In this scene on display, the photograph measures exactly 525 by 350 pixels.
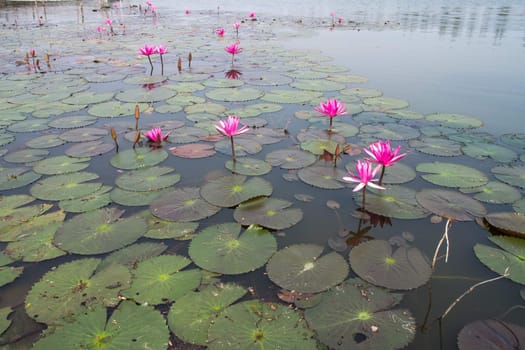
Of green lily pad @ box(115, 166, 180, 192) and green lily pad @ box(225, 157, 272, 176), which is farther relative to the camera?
green lily pad @ box(225, 157, 272, 176)

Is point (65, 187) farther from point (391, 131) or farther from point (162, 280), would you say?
point (391, 131)

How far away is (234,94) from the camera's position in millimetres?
5492

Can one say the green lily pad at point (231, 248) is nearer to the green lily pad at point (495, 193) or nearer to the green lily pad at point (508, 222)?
the green lily pad at point (508, 222)

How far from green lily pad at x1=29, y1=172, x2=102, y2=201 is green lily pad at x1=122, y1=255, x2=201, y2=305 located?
1.14 m

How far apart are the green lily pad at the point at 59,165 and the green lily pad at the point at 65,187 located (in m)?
0.10

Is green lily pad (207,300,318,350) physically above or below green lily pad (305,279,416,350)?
below

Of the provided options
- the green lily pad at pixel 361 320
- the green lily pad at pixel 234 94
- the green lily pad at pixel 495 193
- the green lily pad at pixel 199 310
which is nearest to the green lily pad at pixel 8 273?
the green lily pad at pixel 199 310

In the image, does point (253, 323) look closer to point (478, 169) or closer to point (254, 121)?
point (478, 169)

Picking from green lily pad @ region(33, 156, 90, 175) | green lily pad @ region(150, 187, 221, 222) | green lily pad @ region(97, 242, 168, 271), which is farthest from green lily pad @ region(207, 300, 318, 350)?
green lily pad @ region(33, 156, 90, 175)

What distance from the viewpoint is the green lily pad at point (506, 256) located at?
215 centimetres

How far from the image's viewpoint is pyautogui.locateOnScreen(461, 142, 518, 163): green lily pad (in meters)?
3.54

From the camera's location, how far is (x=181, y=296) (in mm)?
2008

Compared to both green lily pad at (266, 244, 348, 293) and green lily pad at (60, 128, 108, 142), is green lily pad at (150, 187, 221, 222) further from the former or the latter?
green lily pad at (60, 128, 108, 142)

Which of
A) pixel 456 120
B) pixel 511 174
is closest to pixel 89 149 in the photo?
pixel 511 174
